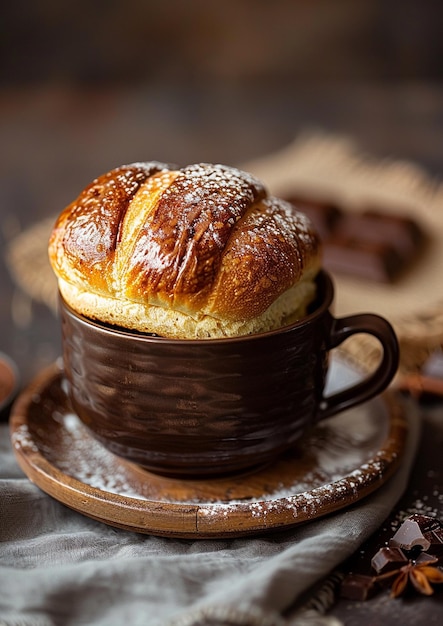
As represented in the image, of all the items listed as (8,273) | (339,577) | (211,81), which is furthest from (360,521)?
(211,81)

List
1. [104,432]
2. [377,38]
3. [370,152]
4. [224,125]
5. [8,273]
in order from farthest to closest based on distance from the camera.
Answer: [377,38]
[224,125]
[370,152]
[8,273]
[104,432]

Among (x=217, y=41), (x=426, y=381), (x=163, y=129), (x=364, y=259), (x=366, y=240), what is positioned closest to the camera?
(x=426, y=381)

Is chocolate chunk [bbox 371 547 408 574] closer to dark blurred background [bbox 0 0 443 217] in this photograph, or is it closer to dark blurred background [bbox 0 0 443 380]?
dark blurred background [bbox 0 0 443 380]

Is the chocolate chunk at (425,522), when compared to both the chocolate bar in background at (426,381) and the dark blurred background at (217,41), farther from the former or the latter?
the dark blurred background at (217,41)

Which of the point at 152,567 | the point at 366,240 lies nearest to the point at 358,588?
the point at 152,567

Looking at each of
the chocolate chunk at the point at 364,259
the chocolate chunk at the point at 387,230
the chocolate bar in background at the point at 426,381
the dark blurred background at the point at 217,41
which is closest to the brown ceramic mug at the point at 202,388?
the chocolate bar in background at the point at 426,381

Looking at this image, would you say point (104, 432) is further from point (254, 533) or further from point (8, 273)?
point (8, 273)

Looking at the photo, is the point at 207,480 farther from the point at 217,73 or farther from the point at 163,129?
the point at 217,73
